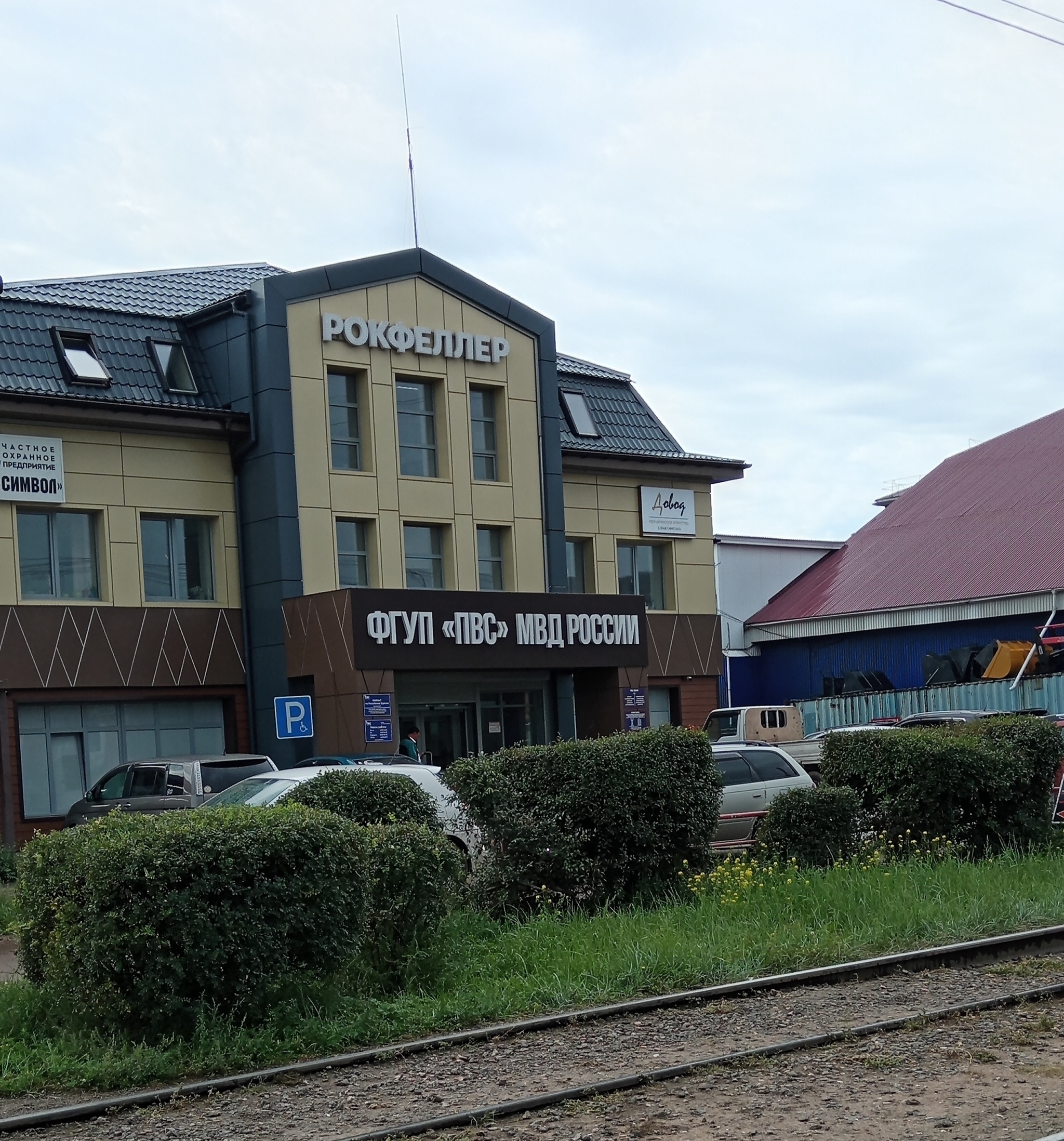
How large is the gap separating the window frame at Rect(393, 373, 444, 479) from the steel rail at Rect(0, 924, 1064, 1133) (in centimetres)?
1996

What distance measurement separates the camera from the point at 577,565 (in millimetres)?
34656

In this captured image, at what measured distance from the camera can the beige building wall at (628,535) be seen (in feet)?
112

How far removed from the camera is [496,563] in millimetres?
31750

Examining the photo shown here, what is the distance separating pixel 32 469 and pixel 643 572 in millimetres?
14672

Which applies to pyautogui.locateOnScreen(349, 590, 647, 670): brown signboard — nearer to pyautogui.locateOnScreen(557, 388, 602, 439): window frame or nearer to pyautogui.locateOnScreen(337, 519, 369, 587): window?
pyautogui.locateOnScreen(337, 519, 369, 587): window

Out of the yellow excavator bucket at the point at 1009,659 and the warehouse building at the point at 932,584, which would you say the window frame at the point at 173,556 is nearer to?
the yellow excavator bucket at the point at 1009,659

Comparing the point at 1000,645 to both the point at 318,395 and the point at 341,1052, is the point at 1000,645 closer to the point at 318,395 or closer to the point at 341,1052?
the point at 318,395

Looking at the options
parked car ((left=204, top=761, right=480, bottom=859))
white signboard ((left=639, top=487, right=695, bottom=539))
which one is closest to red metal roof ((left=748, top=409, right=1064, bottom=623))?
white signboard ((left=639, top=487, right=695, bottom=539))

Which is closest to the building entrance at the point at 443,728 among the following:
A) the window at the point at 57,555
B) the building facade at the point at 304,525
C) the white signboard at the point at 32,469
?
the building facade at the point at 304,525

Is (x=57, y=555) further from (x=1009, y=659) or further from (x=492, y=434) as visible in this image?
(x=1009, y=659)

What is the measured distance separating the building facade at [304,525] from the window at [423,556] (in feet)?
0.19

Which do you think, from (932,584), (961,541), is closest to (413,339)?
(932,584)

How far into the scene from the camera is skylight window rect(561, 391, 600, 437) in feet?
113

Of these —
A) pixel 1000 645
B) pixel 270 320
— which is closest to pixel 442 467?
pixel 270 320
